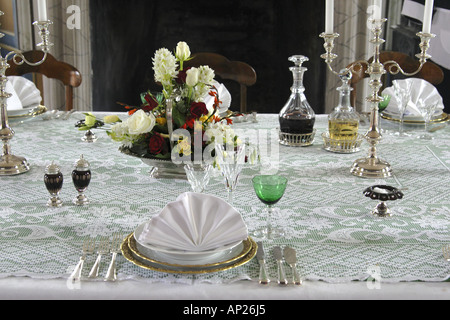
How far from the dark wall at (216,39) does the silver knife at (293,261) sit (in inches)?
109

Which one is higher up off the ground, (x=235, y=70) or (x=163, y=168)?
(x=235, y=70)

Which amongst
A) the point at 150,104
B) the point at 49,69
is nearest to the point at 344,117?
the point at 150,104

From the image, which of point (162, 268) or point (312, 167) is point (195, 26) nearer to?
point (312, 167)

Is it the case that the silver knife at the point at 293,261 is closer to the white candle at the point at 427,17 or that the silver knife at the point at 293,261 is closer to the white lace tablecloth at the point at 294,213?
the white lace tablecloth at the point at 294,213

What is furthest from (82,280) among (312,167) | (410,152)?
(410,152)

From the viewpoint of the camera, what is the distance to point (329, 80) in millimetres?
3740

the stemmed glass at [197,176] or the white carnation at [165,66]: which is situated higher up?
→ the white carnation at [165,66]

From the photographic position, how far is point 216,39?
4074 mm

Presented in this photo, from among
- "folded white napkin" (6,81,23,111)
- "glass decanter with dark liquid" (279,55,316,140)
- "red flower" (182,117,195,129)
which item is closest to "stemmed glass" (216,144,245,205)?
"red flower" (182,117,195,129)

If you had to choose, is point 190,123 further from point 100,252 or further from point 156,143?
point 100,252

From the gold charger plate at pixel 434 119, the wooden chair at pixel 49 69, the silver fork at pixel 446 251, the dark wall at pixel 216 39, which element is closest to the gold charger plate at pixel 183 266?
the silver fork at pixel 446 251

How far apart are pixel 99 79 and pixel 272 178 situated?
2772mm

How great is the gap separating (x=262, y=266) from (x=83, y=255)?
337 mm

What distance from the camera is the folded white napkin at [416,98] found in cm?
224
